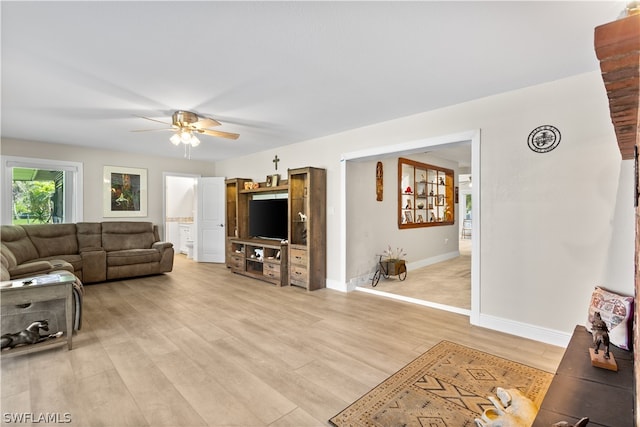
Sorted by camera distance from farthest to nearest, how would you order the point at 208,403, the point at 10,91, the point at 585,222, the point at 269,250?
the point at 269,250 < the point at 10,91 < the point at 585,222 < the point at 208,403

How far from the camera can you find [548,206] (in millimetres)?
2797

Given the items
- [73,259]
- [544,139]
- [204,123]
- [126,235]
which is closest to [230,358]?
[204,123]

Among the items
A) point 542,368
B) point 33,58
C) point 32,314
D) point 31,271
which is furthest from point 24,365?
point 542,368

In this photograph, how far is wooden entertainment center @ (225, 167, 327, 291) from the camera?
4633 mm

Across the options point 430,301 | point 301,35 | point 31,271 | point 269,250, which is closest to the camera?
point 301,35

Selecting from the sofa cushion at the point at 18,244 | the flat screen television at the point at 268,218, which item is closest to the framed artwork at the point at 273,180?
the flat screen television at the point at 268,218

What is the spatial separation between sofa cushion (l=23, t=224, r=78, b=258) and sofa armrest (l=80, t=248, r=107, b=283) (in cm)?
34

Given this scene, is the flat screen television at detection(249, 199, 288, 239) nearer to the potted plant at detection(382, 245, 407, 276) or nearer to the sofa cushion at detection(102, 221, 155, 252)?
the potted plant at detection(382, 245, 407, 276)

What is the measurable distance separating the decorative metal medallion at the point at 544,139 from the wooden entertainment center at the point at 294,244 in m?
2.79

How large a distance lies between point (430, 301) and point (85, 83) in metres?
4.56

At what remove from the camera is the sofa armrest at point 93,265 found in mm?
4797

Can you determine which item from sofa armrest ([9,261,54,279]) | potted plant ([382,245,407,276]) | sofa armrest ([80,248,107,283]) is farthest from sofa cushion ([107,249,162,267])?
potted plant ([382,245,407,276])

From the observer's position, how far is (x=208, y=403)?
6.23 ft

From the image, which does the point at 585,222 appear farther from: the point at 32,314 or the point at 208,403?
the point at 32,314
